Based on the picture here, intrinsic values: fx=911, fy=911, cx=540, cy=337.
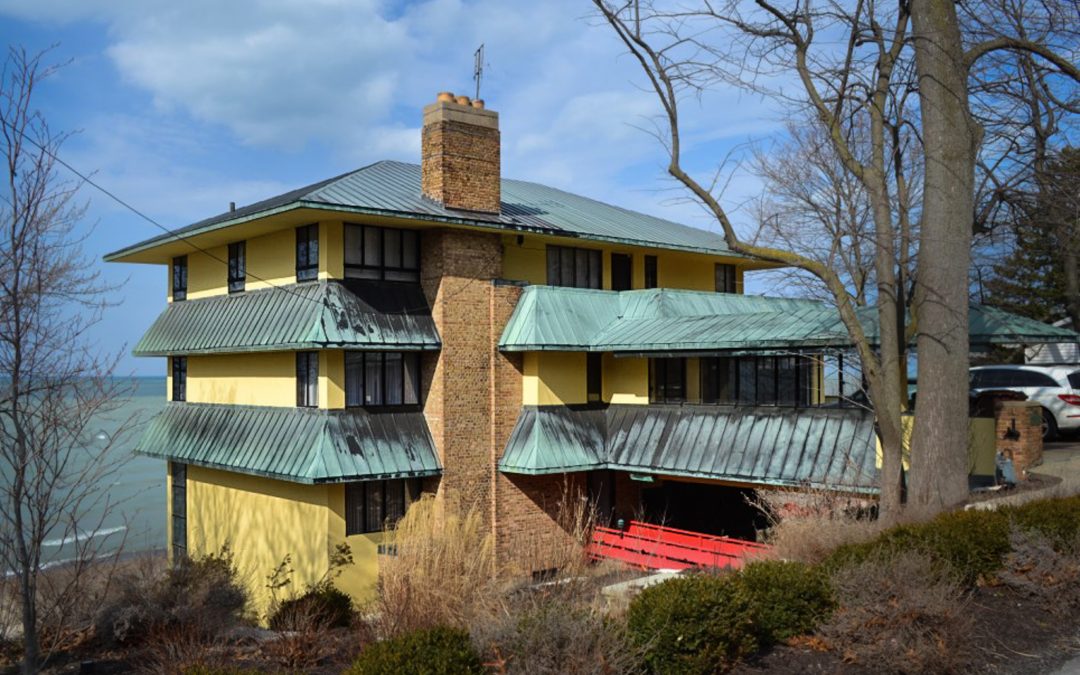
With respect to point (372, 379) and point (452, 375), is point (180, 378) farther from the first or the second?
point (452, 375)

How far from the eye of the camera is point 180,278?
84.0 ft

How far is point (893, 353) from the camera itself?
48.0 ft

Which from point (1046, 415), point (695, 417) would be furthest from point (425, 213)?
point (1046, 415)

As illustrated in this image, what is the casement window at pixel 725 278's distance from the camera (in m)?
28.3

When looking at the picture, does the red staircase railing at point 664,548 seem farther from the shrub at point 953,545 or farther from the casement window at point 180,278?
the casement window at point 180,278

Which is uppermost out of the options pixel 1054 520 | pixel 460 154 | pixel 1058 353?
pixel 460 154

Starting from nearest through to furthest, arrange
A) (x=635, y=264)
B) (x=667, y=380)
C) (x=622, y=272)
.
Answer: (x=667, y=380) → (x=622, y=272) → (x=635, y=264)

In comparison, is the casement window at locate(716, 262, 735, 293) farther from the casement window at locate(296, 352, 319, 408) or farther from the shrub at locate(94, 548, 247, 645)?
the shrub at locate(94, 548, 247, 645)

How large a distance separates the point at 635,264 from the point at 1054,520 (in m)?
15.3

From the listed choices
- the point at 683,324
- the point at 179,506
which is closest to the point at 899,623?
the point at 683,324

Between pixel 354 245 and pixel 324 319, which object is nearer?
pixel 324 319

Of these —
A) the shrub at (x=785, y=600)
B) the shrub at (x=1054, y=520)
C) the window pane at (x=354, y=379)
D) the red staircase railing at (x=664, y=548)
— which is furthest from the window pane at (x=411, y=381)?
the shrub at (x=1054, y=520)

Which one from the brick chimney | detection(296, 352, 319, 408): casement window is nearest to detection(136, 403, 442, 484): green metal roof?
detection(296, 352, 319, 408): casement window

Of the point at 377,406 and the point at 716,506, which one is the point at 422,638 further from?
the point at 716,506
